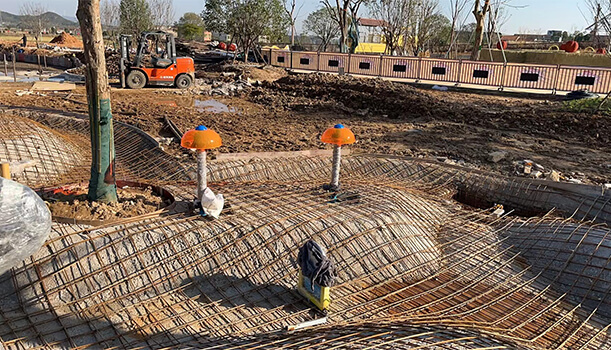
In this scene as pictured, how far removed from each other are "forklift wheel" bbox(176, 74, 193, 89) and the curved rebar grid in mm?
10997

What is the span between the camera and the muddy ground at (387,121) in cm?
888

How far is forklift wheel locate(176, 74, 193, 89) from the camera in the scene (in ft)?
52.6

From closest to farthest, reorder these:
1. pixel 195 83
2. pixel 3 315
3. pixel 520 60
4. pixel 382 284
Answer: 1. pixel 3 315
2. pixel 382 284
3. pixel 195 83
4. pixel 520 60

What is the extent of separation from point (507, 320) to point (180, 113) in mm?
9710

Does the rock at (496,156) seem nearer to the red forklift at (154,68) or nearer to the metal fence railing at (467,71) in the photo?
the metal fence railing at (467,71)

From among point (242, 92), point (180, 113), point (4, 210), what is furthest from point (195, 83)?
point (4, 210)

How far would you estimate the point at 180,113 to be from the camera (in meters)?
11.9

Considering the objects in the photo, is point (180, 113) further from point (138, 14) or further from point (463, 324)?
point (138, 14)

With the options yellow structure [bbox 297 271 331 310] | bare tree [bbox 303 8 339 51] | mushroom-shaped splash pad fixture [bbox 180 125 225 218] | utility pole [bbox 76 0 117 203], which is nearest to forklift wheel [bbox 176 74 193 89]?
utility pole [bbox 76 0 117 203]

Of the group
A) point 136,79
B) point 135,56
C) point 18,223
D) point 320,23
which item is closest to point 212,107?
point 136,79

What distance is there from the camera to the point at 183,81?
16.2 metres

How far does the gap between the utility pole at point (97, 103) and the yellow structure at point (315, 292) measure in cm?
214

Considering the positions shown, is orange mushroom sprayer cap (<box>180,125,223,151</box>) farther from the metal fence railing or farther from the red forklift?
the metal fence railing

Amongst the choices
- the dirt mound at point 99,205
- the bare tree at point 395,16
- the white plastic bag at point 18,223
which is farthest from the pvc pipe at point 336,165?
the bare tree at point 395,16
